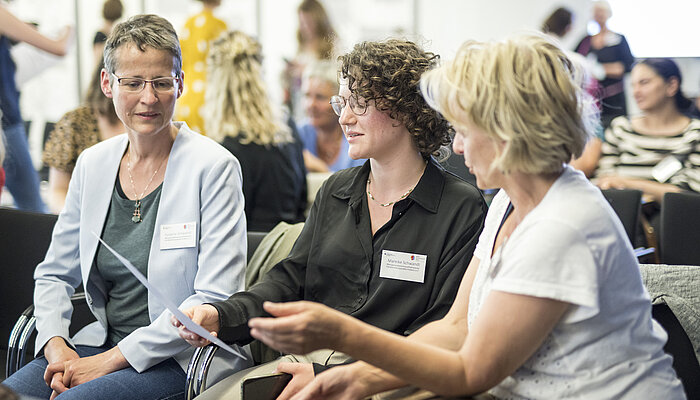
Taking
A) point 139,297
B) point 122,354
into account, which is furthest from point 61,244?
point 122,354

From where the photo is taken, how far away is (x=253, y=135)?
11.5 feet

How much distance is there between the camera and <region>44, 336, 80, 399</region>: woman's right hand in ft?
6.22

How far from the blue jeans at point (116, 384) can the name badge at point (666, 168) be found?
3.28 meters

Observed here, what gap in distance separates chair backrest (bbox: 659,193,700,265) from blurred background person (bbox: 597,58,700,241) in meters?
1.18

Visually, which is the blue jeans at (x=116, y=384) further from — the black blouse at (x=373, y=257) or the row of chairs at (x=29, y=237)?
the row of chairs at (x=29, y=237)

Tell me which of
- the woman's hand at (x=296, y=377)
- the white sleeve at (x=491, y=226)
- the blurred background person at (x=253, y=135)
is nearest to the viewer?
the white sleeve at (x=491, y=226)

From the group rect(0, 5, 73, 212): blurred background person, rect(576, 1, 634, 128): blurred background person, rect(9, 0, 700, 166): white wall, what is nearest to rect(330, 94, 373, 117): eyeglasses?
rect(0, 5, 73, 212): blurred background person

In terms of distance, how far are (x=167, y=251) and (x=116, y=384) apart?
1.28 ft

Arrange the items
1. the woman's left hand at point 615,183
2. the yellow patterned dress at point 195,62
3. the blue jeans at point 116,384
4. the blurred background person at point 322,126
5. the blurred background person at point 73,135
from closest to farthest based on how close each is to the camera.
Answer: the blue jeans at point 116,384
the blurred background person at point 73,135
the woman's left hand at point 615,183
the yellow patterned dress at point 195,62
the blurred background person at point 322,126

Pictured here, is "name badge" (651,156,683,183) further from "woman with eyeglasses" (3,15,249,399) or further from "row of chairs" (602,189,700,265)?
"woman with eyeglasses" (3,15,249,399)

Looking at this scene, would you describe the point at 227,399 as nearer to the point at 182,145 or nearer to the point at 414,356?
the point at 414,356

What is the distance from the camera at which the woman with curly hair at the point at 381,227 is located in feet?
5.95

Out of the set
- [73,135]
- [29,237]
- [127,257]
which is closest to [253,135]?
A: [73,135]

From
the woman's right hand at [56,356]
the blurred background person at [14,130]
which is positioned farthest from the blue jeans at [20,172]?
the woman's right hand at [56,356]
